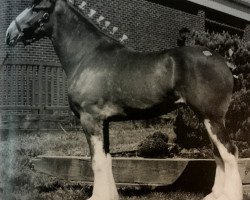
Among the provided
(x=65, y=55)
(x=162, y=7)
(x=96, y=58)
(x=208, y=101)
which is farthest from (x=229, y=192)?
(x=162, y=7)

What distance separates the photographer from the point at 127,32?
528 cm

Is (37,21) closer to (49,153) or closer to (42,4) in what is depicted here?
(42,4)

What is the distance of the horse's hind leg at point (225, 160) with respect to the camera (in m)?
2.33

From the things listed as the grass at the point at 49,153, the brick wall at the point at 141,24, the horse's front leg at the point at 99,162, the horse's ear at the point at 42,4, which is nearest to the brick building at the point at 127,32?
the brick wall at the point at 141,24

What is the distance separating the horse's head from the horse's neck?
0.06 m

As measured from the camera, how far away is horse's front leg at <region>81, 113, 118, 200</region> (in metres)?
2.52

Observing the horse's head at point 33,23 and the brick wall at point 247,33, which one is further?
the brick wall at point 247,33

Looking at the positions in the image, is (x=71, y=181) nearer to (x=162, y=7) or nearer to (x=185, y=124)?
(x=185, y=124)

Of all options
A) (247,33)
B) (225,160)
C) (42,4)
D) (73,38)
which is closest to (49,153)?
(73,38)

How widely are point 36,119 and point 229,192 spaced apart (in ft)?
6.36

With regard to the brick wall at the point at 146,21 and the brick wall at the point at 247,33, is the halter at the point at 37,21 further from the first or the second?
the brick wall at the point at 247,33

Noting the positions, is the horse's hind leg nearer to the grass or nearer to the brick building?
the grass

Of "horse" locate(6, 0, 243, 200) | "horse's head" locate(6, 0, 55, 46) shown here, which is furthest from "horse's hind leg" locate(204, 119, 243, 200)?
"horse's head" locate(6, 0, 55, 46)

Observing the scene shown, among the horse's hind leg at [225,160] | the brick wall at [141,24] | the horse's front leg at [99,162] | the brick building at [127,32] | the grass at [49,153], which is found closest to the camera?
the horse's hind leg at [225,160]
